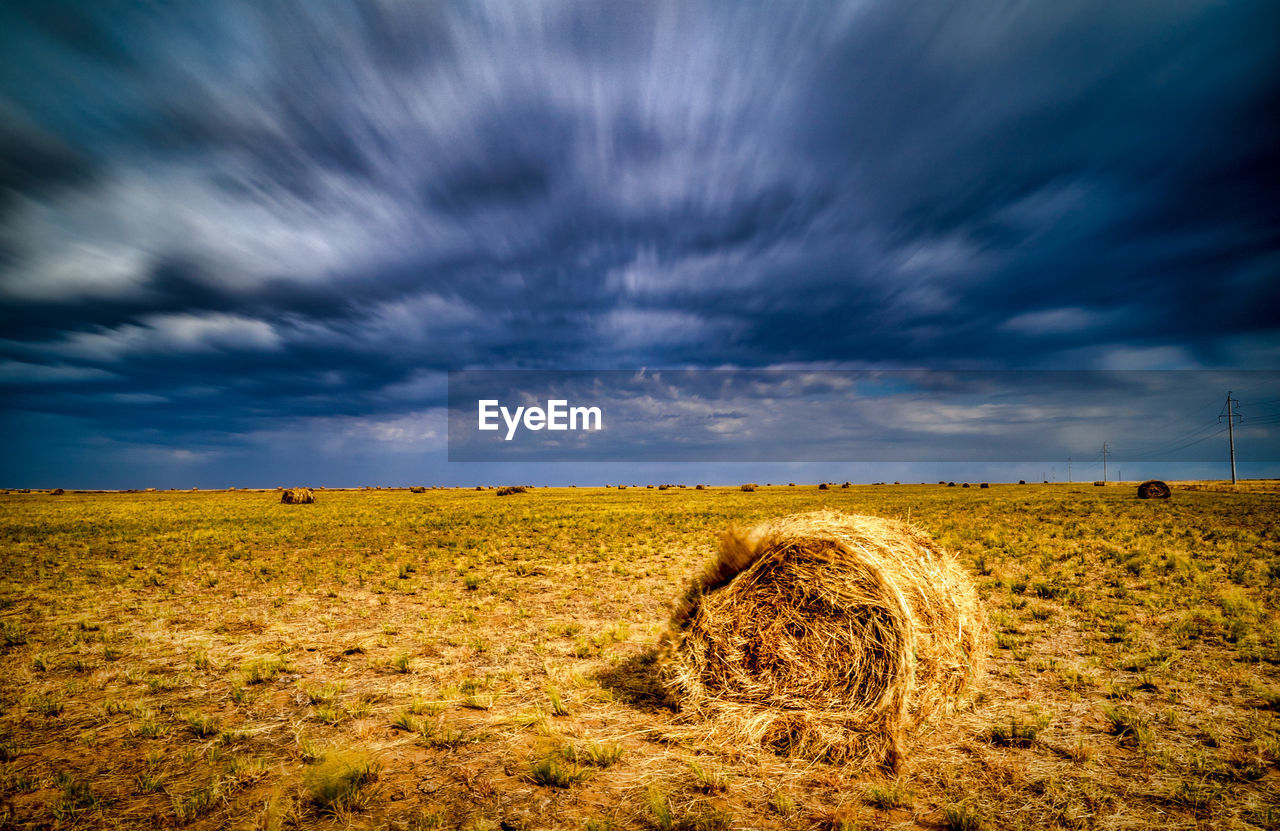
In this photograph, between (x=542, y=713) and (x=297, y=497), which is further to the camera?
(x=297, y=497)

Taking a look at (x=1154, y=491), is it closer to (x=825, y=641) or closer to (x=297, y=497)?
(x=825, y=641)

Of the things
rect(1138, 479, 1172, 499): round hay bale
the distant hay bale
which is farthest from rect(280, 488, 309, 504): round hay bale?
rect(1138, 479, 1172, 499): round hay bale

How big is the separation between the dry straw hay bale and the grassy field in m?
0.37

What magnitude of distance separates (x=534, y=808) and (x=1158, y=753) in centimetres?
605

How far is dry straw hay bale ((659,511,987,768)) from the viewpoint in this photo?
568cm

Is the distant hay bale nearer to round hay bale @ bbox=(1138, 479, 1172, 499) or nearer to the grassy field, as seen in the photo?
the grassy field

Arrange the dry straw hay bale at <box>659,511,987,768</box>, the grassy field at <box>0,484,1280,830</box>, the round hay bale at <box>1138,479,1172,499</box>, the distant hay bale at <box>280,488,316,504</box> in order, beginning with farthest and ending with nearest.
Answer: the distant hay bale at <box>280,488,316,504</box> → the round hay bale at <box>1138,479,1172,499</box> → the dry straw hay bale at <box>659,511,987,768</box> → the grassy field at <box>0,484,1280,830</box>

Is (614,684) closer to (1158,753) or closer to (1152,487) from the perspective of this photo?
(1158,753)

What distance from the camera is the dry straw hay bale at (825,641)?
18.6ft

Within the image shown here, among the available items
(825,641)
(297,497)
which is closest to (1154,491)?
(825,641)

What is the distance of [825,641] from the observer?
6.15 m

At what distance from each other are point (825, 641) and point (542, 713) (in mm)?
3462

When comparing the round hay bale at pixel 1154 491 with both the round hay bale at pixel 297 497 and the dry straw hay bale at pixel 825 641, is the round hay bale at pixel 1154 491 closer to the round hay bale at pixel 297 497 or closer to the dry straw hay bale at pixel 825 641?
the dry straw hay bale at pixel 825 641

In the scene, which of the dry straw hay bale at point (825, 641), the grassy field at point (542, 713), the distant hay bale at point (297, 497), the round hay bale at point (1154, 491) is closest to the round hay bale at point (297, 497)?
the distant hay bale at point (297, 497)
